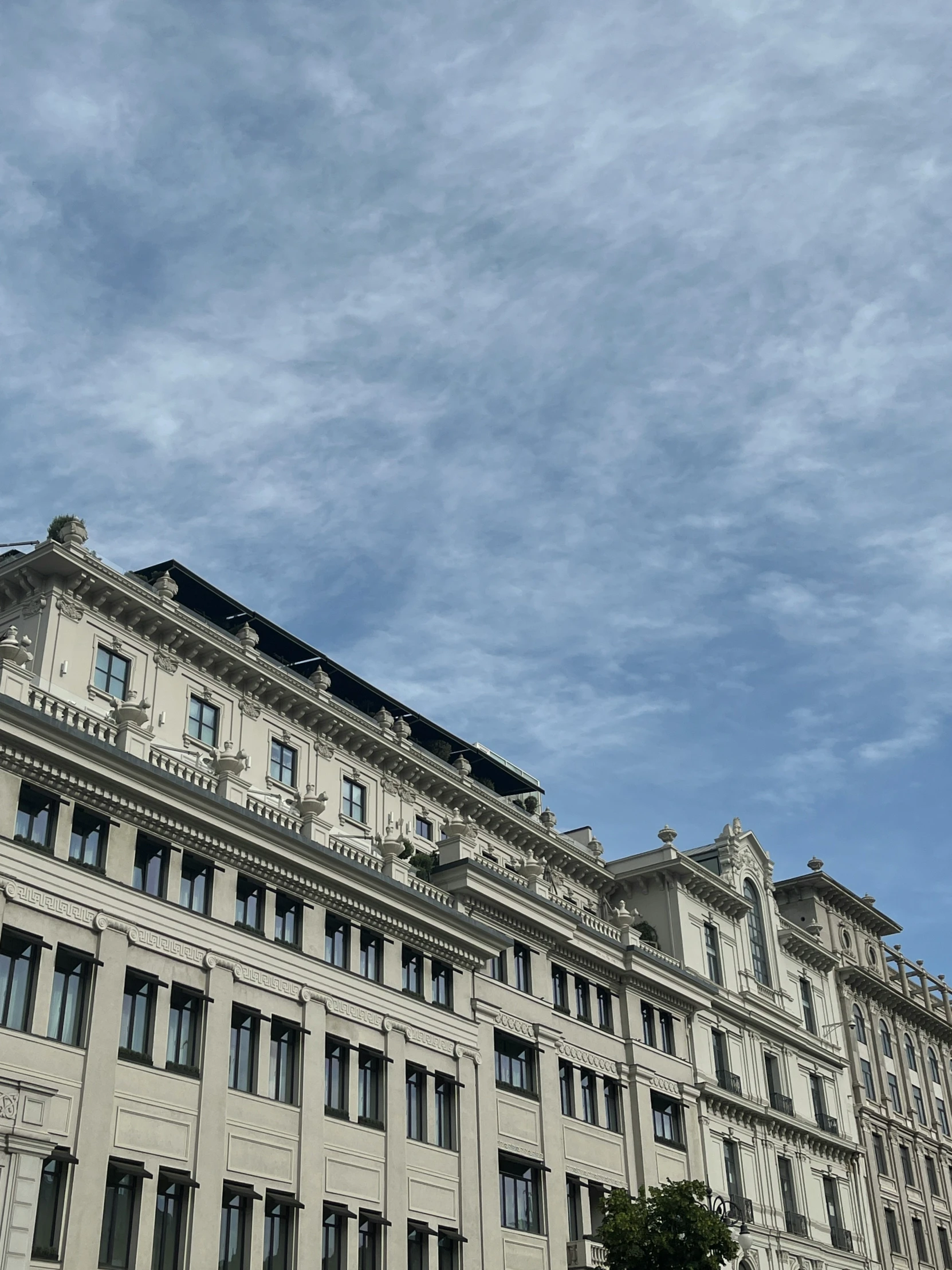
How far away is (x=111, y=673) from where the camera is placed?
146 ft

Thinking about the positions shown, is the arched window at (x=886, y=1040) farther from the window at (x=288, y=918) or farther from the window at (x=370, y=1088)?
the window at (x=288, y=918)

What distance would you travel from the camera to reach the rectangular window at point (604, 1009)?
52.0 metres

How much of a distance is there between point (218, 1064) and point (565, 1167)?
16.2 m

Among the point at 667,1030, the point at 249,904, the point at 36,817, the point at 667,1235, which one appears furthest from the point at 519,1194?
the point at 36,817

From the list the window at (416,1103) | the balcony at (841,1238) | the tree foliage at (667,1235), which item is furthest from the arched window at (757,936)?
the window at (416,1103)

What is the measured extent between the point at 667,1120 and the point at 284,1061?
68.8 ft

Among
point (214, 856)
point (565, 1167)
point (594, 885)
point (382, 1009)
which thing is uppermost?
point (594, 885)

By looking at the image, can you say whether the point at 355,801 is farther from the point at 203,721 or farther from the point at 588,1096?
the point at 588,1096

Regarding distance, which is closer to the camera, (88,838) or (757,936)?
(88,838)

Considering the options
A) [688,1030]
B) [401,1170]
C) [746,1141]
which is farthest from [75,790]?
[746,1141]

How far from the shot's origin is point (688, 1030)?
56844mm

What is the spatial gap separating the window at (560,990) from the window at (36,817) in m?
21.8

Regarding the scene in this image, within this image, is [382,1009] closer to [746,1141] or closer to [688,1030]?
[688,1030]

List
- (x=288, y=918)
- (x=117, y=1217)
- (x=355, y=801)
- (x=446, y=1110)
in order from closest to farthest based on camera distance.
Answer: (x=117, y=1217), (x=288, y=918), (x=446, y=1110), (x=355, y=801)
